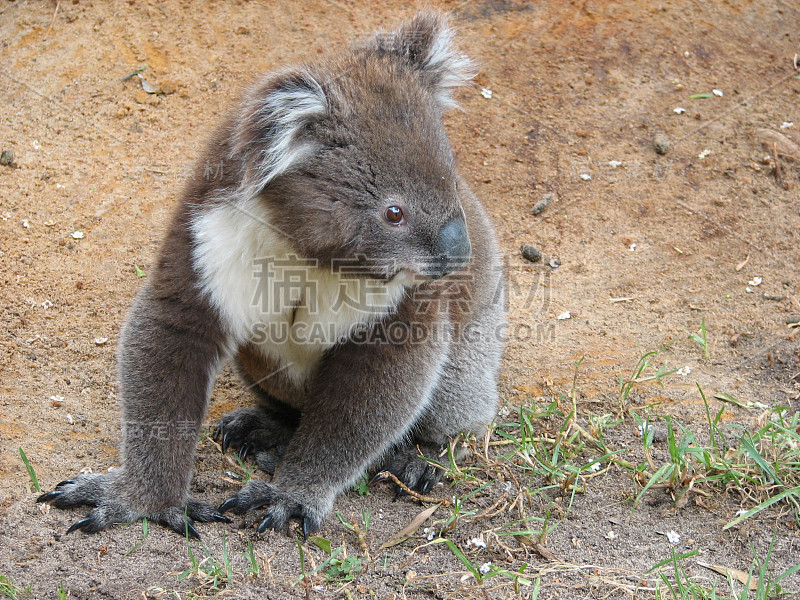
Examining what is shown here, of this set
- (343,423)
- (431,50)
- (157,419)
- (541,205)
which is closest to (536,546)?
(343,423)

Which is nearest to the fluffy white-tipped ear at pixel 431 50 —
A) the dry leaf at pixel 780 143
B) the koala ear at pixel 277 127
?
the koala ear at pixel 277 127

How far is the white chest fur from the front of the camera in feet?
10.6

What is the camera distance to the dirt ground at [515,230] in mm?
3346

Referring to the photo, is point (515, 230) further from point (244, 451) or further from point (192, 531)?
point (192, 531)

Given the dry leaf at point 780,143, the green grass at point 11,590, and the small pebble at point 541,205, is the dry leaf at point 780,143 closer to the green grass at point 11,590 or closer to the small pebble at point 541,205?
the small pebble at point 541,205

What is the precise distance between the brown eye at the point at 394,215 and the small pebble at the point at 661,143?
13.2ft

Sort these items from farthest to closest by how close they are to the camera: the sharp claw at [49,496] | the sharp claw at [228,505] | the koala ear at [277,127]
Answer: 1. the sharp claw at [228,505]
2. the sharp claw at [49,496]
3. the koala ear at [277,127]

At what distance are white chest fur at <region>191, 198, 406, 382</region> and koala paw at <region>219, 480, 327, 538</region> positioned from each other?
67cm

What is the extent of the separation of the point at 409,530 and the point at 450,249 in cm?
128

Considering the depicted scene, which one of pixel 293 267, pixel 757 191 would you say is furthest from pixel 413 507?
pixel 757 191

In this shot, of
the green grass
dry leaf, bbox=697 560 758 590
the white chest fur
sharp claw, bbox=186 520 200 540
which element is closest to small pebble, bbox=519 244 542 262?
the white chest fur

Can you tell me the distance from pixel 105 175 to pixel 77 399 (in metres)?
2.14

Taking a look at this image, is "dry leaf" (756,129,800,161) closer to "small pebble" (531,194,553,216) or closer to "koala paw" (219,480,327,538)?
"small pebble" (531,194,553,216)

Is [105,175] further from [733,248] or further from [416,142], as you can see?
[733,248]
